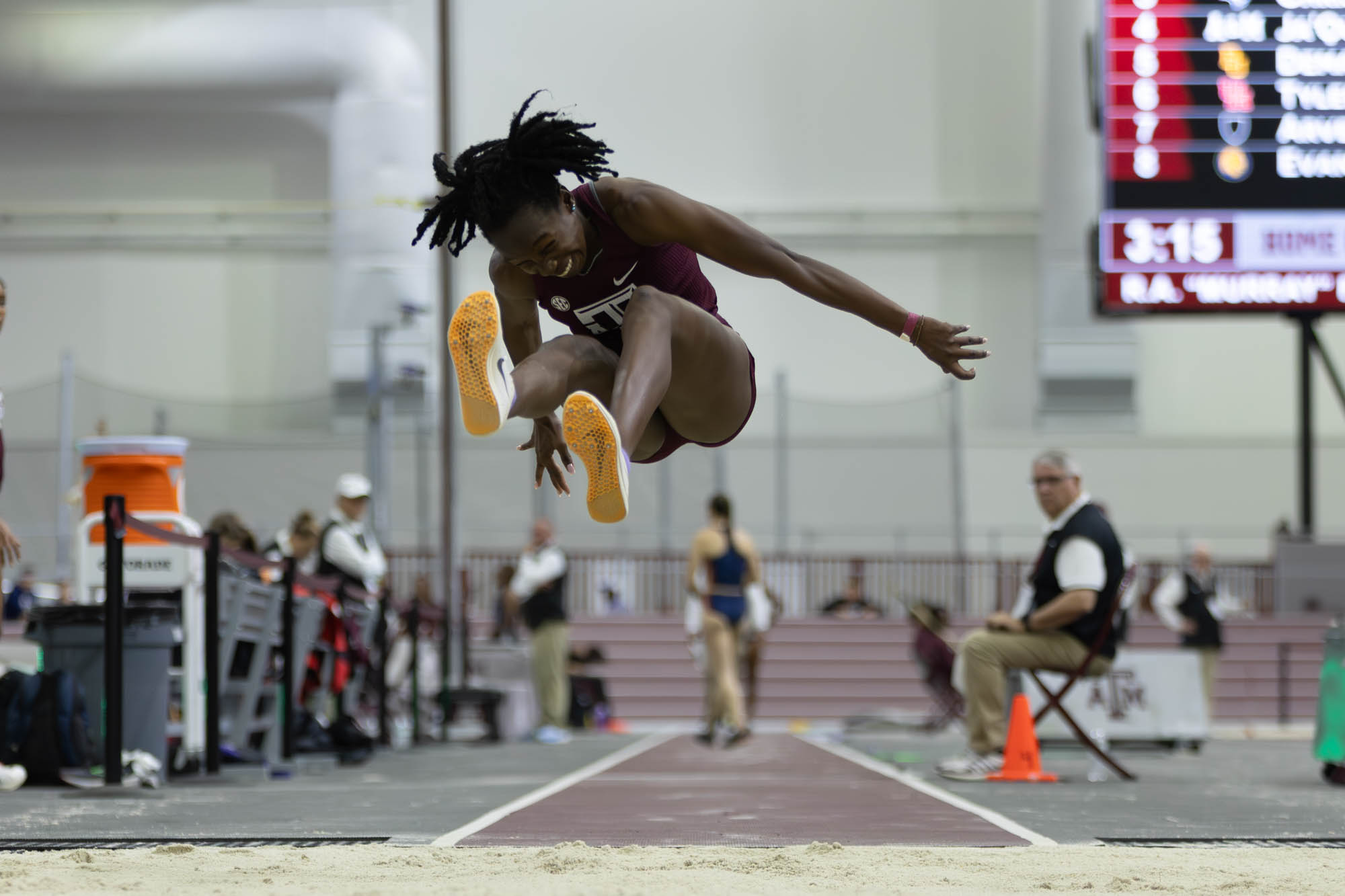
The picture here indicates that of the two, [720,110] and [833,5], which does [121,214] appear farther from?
[833,5]

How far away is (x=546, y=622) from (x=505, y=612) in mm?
3845

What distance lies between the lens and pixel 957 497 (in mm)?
19156

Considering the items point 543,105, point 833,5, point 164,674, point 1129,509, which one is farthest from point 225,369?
point 164,674

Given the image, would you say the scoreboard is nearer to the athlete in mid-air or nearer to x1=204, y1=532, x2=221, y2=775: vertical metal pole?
x1=204, y1=532, x2=221, y2=775: vertical metal pole

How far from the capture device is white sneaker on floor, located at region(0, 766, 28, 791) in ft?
21.5

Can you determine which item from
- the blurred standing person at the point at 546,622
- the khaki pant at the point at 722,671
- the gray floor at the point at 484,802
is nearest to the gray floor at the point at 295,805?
the gray floor at the point at 484,802

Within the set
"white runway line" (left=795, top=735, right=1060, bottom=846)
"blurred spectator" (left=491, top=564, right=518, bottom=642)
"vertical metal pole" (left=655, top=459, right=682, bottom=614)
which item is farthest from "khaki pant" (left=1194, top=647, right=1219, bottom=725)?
"vertical metal pole" (left=655, top=459, right=682, bottom=614)

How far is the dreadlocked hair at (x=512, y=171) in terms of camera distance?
4.34 metres

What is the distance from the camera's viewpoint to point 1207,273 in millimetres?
15953

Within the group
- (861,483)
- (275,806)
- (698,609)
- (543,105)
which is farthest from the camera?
(543,105)

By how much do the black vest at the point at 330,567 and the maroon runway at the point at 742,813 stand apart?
2050mm

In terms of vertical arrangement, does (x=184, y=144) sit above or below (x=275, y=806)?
above

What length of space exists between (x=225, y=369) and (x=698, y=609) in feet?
44.2

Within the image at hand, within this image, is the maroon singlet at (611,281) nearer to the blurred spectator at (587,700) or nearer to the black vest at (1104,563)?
the black vest at (1104,563)
